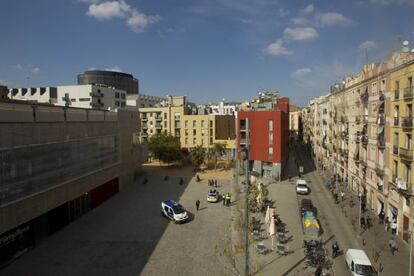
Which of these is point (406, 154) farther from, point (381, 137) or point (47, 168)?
point (47, 168)

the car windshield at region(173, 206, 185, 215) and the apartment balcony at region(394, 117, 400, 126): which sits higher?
the apartment balcony at region(394, 117, 400, 126)

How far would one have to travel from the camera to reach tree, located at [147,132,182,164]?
6419cm

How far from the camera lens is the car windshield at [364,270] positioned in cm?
2078

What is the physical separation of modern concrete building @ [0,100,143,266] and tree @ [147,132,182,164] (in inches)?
839

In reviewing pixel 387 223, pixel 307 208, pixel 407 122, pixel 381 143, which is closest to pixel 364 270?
pixel 387 223

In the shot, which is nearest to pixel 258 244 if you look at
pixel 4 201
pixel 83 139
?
pixel 4 201

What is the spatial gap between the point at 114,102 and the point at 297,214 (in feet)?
226

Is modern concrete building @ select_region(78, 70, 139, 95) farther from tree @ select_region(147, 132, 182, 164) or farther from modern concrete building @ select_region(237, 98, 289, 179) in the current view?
modern concrete building @ select_region(237, 98, 289, 179)

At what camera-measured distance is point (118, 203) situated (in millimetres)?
40156

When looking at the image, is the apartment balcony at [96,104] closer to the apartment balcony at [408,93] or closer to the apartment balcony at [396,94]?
the apartment balcony at [396,94]

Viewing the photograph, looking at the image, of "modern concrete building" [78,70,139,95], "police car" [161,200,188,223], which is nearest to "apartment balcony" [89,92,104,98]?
"police car" [161,200,188,223]

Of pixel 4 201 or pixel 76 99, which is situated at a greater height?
pixel 76 99

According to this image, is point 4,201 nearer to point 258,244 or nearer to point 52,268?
point 52,268

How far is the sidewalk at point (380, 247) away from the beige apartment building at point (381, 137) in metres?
1.43
